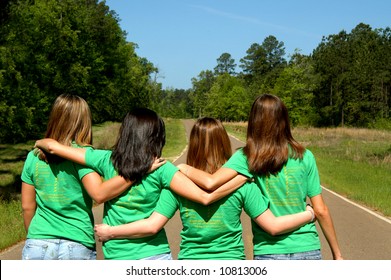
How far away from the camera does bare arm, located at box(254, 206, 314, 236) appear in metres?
3.31

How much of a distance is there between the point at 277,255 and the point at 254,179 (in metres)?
0.49

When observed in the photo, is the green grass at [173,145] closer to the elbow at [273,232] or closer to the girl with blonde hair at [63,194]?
the girl with blonde hair at [63,194]

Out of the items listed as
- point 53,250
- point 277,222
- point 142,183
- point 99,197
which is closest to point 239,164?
point 277,222

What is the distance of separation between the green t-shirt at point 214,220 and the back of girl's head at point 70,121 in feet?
2.24

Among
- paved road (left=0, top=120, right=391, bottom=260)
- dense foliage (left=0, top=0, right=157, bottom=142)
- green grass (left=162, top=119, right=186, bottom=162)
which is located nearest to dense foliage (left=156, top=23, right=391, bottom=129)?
green grass (left=162, top=119, right=186, bottom=162)

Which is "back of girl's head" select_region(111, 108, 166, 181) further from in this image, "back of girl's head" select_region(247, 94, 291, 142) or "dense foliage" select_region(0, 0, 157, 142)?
"dense foliage" select_region(0, 0, 157, 142)

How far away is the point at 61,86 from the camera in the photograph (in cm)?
3606

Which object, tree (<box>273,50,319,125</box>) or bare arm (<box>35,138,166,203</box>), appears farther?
tree (<box>273,50,319,125</box>)

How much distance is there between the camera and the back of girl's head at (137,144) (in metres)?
3.24

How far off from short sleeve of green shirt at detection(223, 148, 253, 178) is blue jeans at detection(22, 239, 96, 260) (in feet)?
3.60

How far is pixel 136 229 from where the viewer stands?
321 cm

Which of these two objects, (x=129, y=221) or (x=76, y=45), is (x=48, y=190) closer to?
(x=129, y=221)

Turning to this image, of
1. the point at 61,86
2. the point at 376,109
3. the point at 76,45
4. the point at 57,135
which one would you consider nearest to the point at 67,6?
the point at 76,45

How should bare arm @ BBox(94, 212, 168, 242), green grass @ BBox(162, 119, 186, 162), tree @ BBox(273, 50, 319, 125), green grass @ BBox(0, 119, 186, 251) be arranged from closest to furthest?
bare arm @ BBox(94, 212, 168, 242) → green grass @ BBox(0, 119, 186, 251) → green grass @ BBox(162, 119, 186, 162) → tree @ BBox(273, 50, 319, 125)
